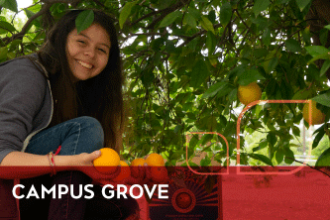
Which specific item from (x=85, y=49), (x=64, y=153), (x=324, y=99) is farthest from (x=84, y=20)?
(x=324, y=99)

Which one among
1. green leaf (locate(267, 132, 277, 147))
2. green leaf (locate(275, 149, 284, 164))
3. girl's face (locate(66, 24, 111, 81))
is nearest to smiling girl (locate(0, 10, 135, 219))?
girl's face (locate(66, 24, 111, 81))

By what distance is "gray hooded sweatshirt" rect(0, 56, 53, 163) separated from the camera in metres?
0.66

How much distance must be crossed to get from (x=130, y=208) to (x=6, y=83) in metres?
0.46

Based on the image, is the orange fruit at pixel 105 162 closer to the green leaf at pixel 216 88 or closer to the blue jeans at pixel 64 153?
the blue jeans at pixel 64 153

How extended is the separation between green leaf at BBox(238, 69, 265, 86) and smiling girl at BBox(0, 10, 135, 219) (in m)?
0.30

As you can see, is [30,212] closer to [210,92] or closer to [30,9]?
[210,92]

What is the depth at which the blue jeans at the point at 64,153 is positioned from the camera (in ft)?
2.18

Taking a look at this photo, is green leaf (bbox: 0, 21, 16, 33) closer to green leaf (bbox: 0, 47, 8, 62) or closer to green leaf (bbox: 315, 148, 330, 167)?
green leaf (bbox: 0, 47, 8, 62)

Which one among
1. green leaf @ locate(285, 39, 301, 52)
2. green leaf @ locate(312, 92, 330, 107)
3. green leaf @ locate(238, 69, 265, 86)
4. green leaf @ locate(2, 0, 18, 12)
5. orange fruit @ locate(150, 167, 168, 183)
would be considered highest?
green leaf @ locate(2, 0, 18, 12)

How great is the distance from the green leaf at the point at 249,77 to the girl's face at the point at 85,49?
430 mm

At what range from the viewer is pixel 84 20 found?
2.42ft

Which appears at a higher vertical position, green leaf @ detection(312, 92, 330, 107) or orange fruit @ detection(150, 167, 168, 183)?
green leaf @ detection(312, 92, 330, 107)

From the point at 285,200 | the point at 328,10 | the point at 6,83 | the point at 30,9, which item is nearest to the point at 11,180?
the point at 6,83

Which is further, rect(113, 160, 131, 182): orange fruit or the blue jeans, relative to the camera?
rect(113, 160, 131, 182): orange fruit
